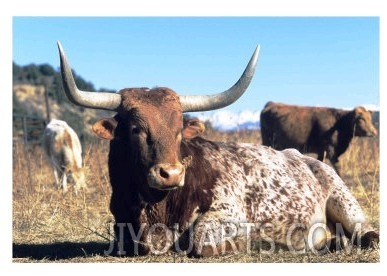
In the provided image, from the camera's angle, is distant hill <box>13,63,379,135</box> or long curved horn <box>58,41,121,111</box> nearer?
long curved horn <box>58,41,121,111</box>

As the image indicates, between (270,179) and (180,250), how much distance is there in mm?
1274

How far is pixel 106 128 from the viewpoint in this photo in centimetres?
557

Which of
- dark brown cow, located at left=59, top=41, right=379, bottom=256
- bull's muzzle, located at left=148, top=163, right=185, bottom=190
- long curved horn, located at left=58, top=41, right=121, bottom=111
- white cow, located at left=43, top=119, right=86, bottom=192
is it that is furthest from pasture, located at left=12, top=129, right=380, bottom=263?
white cow, located at left=43, top=119, right=86, bottom=192

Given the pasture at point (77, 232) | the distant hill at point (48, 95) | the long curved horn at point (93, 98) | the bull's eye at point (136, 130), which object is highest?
the distant hill at point (48, 95)

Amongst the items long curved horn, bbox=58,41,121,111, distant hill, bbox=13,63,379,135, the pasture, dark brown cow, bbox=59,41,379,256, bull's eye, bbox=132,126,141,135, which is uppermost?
distant hill, bbox=13,63,379,135

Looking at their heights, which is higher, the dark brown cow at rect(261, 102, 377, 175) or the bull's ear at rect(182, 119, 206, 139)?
the dark brown cow at rect(261, 102, 377, 175)

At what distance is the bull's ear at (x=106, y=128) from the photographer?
5.50 meters

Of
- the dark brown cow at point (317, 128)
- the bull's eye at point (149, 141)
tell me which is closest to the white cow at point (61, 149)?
the dark brown cow at point (317, 128)

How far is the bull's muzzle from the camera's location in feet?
16.1

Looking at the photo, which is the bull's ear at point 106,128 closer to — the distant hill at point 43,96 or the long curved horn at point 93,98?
the long curved horn at point 93,98

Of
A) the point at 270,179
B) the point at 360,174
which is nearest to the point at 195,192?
the point at 270,179

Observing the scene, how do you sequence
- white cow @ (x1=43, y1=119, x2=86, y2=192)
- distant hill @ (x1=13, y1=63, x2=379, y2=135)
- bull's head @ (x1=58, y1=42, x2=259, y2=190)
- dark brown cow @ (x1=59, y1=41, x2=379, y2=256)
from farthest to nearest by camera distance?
distant hill @ (x1=13, y1=63, x2=379, y2=135), white cow @ (x1=43, y1=119, x2=86, y2=192), dark brown cow @ (x1=59, y1=41, x2=379, y2=256), bull's head @ (x1=58, y1=42, x2=259, y2=190)

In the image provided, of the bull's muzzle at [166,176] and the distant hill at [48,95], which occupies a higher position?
the distant hill at [48,95]

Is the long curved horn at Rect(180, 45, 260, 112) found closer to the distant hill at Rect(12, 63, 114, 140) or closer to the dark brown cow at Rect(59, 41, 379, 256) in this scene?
the dark brown cow at Rect(59, 41, 379, 256)
